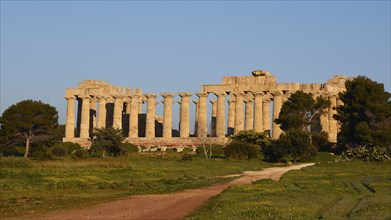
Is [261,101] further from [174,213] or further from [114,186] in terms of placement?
[174,213]

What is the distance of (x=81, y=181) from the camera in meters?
42.2

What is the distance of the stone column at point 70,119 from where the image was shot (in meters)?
103

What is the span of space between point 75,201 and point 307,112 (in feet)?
198

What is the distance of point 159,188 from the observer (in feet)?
130

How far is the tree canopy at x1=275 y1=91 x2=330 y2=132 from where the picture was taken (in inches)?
3371

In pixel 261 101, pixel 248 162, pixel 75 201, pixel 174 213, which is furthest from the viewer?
pixel 261 101

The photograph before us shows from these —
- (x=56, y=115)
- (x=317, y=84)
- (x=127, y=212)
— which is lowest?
(x=127, y=212)

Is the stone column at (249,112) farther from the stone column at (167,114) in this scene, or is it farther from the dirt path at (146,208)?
the dirt path at (146,208)

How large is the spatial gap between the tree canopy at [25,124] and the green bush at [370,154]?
38302 millimetres

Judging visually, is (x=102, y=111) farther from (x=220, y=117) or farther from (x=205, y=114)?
(x=220, y=117)

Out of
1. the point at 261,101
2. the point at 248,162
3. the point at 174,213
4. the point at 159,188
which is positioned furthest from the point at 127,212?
the point at 261,101

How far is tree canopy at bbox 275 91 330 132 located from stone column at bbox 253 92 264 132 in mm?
5399

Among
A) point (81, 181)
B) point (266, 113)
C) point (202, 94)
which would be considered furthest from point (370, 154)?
point (81, 181)

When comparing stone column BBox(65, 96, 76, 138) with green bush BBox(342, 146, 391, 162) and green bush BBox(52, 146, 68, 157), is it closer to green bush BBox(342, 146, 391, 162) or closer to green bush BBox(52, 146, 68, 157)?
green bush BBox(52, 146, 68, 157)
